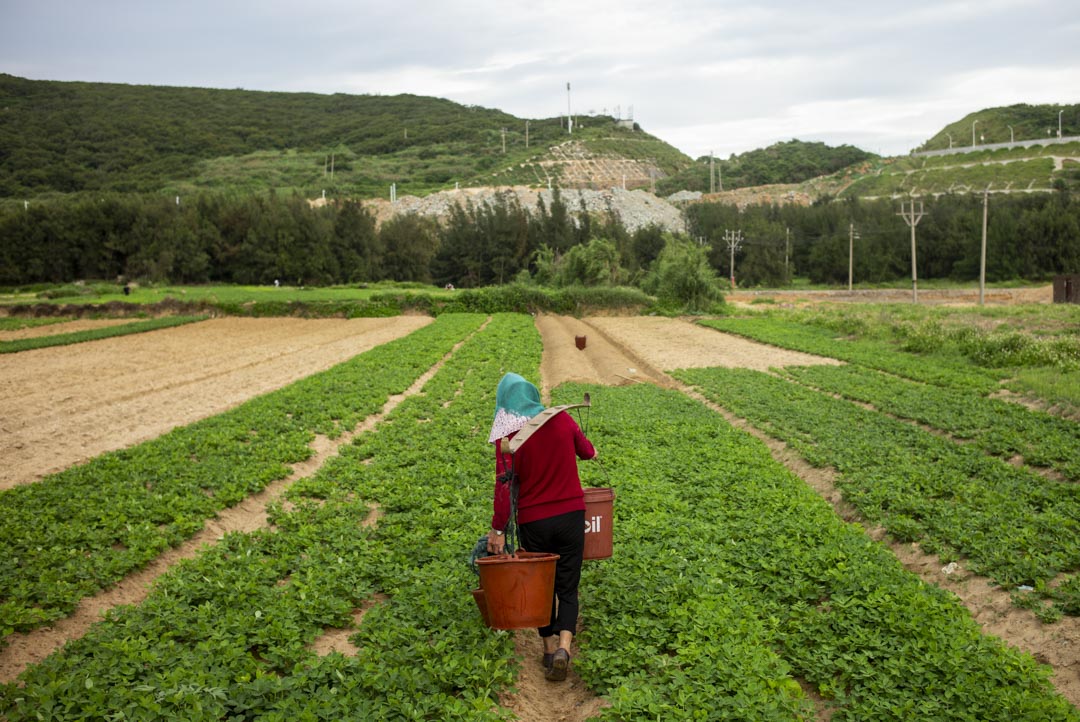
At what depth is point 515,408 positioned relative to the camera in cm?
570

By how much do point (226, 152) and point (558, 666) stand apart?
7341 inches

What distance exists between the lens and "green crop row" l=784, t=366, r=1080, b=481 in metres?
11.6

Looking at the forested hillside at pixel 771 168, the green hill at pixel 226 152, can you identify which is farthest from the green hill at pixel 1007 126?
the green hill at pixel 226 152

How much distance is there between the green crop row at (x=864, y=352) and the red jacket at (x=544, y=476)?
50.3 feet

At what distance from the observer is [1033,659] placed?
19.2 ft

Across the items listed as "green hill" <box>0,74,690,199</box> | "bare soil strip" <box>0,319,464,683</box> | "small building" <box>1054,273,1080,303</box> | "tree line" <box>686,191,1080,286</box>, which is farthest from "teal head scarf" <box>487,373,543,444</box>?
"green hill" <box>0,74,690,199</box>

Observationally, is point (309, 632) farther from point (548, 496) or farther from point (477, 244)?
point (477, 244)

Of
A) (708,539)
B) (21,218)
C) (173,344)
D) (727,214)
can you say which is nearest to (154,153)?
(21,218)

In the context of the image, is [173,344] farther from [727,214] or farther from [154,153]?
[154,153]

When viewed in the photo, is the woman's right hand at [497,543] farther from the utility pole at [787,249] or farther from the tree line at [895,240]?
the utility pole at [787,249]

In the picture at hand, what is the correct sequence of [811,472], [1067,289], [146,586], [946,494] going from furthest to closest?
1. [1067,289]
2. [811,472]
3. [946,494]
4. [146,586]

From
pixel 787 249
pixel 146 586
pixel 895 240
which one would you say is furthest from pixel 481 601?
pixel 895 240

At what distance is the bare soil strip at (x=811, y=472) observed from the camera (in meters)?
6.19

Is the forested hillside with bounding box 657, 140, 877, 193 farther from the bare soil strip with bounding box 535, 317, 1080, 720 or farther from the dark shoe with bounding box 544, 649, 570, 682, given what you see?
the dark shoe with bounding box 544, 649, 570, 682
